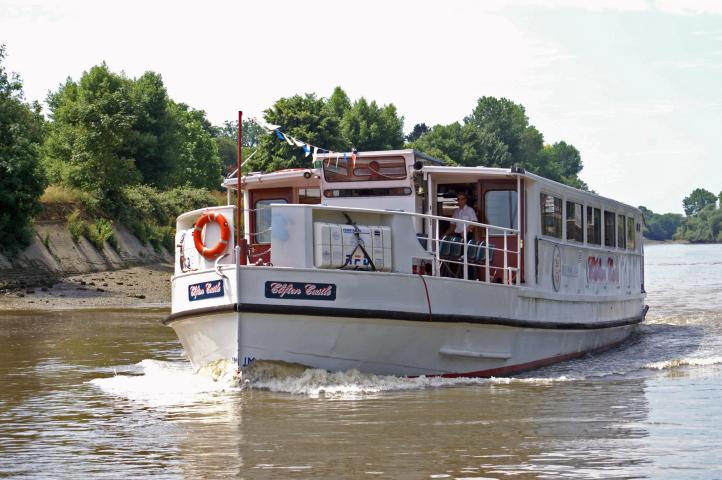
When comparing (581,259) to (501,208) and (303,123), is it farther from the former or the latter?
(303,123)

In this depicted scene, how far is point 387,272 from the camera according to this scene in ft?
43.7

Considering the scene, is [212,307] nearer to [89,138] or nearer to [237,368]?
[237,368]

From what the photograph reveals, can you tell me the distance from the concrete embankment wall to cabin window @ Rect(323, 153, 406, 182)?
17.3m

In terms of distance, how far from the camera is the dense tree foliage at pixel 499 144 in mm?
108062

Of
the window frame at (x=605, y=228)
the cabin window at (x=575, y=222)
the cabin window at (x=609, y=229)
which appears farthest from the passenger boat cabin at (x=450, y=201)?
the cabin window at (x=609, y=229)

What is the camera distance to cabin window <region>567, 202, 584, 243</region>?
1739 cm

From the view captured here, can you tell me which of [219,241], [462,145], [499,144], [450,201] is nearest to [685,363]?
[450,201]

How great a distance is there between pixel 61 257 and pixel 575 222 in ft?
71.1

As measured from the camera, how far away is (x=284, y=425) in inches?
427

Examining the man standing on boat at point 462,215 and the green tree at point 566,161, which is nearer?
the man standing on boat at point 462,215

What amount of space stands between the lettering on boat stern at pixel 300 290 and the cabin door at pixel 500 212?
140 inches

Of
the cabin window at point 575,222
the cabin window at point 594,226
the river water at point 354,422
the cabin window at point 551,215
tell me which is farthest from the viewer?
the cabin window at point 594,226

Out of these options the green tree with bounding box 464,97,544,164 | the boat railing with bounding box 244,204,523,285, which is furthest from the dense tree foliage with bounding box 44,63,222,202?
the green tree with bounding box 464,97,544,164

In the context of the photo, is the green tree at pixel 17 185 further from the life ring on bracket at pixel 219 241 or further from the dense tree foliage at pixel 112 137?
the life ring on bracket at pixel 219 241
